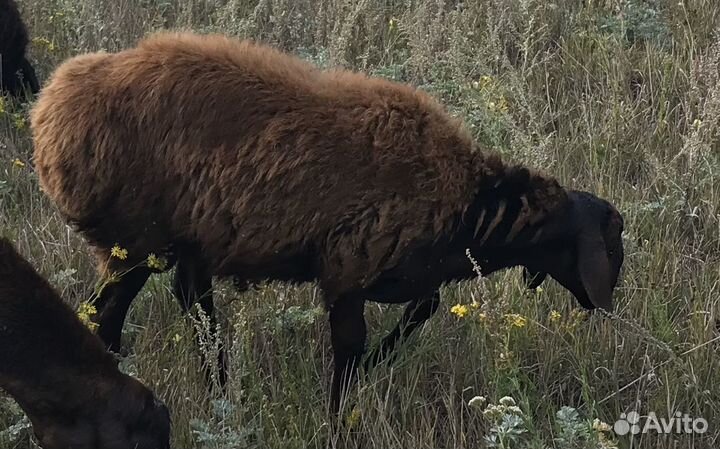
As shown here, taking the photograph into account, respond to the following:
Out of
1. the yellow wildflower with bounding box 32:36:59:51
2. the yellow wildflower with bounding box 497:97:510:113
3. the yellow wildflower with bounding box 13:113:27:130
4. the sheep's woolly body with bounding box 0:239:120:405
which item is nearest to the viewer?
the sheep's woolly body with bounding box 0:239:120:405

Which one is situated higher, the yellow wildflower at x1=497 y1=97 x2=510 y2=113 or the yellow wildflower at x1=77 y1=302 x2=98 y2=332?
the yellow wildflower at x1=497 y1=97 x2=510 y2=113

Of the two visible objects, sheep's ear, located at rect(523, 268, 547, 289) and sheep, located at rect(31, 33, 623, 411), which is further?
sheep's ear, located at rect(523, 268, 547, 289)

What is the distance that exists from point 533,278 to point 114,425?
6.52ft

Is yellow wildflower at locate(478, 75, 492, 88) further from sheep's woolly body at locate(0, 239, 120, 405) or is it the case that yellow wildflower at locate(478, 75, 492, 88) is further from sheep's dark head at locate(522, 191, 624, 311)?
sheep's woolly body at locate(0, 239, 120, 405)

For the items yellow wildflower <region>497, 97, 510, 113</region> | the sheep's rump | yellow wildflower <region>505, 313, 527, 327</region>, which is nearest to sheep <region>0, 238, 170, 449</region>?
the sheep's rump

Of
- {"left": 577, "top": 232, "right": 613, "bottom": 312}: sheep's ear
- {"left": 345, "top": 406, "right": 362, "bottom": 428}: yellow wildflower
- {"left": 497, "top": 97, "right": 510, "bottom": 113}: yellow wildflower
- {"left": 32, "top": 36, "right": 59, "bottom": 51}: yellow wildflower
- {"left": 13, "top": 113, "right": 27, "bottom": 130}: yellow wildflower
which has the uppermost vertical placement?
{"left": 497, "top": 97, "right": 510, "bottom": 113}: yellow wildflower

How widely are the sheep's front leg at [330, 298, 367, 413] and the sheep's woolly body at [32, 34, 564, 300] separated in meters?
0.12

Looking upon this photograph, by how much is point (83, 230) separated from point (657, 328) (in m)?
2.45

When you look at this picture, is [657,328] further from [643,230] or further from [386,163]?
[386,163]

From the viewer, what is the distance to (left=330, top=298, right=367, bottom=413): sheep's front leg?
4289mm

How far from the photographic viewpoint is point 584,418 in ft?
14.1

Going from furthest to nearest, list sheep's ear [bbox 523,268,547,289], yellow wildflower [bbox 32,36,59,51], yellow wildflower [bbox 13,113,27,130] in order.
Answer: yellow wildflower [bbox 32,36,59,51] → yellow wildflower [bbox 13,113,27,130] → sheep's ear [bbox 523,268,547,289]

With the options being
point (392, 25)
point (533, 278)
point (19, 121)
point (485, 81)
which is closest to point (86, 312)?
point (533, 278)

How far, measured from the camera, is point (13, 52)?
6.61 meters
